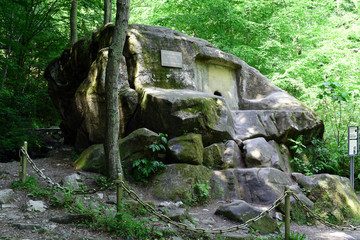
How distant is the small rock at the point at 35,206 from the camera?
4.59 meters

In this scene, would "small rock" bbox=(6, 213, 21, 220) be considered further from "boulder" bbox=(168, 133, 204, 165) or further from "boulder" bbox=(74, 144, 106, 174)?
"boulder" bbox=(168, 133, 204, 165)

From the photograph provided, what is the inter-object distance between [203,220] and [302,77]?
1069 cm

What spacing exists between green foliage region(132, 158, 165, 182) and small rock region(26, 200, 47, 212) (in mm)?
2245

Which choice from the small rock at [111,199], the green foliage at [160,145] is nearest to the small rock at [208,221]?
the small rock at [111,199]

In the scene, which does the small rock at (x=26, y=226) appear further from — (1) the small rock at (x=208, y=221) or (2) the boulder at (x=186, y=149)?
(2) the boulder at (x=186, y=149)

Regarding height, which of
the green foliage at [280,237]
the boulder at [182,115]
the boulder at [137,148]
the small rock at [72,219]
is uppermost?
the boulder at [182,115]

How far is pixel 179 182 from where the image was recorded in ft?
20.7

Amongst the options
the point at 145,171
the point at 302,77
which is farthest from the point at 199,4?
the point at 145,171

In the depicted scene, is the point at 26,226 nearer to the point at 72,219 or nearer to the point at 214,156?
the point at 72,219

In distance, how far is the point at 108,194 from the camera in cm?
576

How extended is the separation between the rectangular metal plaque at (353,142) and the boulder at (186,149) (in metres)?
3.98

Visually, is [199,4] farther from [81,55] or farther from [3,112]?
[3,112]

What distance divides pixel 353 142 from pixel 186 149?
450 centimetres

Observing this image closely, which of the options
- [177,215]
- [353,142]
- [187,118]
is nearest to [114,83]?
[187,118]
